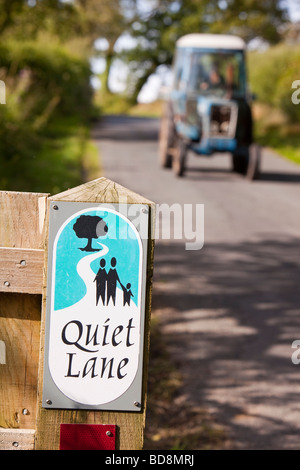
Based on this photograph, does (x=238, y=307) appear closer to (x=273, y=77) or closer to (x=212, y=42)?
(x=212, y=42)

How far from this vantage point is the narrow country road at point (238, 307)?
177 inches

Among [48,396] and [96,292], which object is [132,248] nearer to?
[96,292]

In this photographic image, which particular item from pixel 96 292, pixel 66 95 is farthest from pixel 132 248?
pixel 66 95

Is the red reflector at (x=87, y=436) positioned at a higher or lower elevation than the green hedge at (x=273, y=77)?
lower

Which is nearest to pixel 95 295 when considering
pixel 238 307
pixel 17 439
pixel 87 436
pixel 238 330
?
pixel 87 436

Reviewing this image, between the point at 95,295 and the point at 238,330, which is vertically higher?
the point at 95,295

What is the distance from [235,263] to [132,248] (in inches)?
237

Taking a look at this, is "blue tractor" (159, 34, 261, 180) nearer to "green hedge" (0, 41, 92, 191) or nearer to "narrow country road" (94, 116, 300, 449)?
"narrow country road" (94, 116, 300, 449)

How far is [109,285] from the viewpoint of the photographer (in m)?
2.02

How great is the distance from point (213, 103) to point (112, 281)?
11.9 meters

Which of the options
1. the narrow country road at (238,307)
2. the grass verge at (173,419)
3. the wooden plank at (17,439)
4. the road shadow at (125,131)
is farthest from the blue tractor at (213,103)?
the wooden plank at (17,439)

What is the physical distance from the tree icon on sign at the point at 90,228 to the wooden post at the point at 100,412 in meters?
0.05

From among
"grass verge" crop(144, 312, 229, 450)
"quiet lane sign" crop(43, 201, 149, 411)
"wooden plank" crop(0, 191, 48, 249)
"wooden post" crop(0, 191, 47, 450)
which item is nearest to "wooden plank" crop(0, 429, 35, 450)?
"wooden post" crop(0, 191, 47, 450)

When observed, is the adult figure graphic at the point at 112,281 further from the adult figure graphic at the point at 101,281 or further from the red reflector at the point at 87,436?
the red reflector at the point at 87,436
